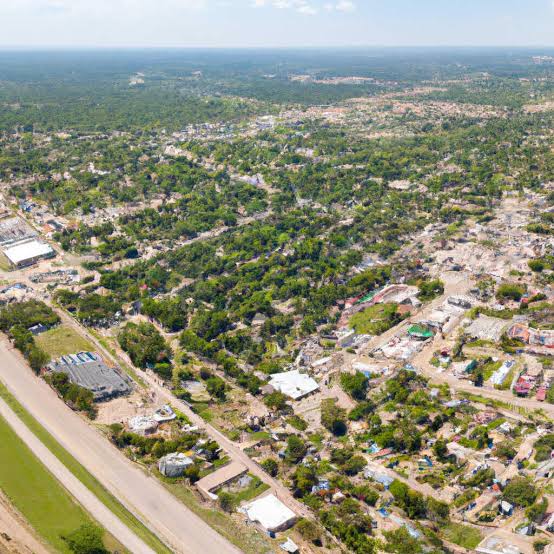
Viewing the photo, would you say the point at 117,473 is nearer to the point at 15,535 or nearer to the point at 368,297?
the point at 15,535

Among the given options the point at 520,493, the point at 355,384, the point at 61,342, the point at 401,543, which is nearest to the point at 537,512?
the point at 520,493

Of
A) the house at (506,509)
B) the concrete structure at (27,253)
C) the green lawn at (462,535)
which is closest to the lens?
the green lawn at (462,535)

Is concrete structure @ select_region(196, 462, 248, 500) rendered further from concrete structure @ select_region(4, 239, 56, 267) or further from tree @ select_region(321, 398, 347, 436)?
concrete structure @ select_region(4, 239, 56, 267)

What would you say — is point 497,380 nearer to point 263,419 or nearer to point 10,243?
point 263,419

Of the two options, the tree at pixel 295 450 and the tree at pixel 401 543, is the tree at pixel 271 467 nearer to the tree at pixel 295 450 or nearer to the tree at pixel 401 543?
the tree at pixel 295 450

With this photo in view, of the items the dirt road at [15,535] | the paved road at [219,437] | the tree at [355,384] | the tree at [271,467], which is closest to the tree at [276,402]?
the paved road at [219,437]
